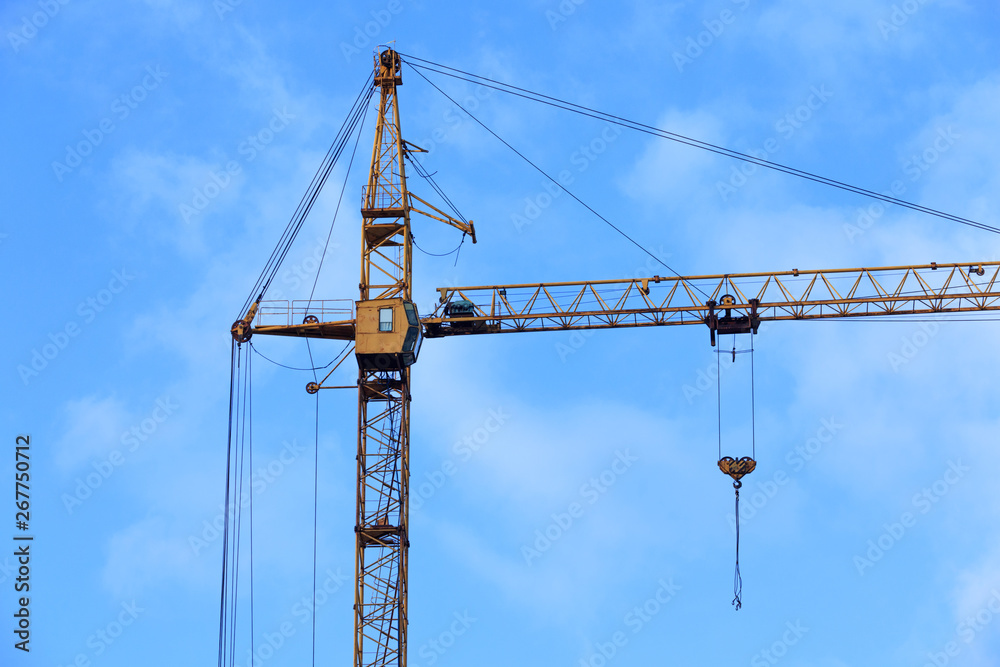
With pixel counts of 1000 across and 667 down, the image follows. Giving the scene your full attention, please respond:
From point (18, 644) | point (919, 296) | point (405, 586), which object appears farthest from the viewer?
point (919, 296)

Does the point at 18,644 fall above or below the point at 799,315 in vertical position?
below

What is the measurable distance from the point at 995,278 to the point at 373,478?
30.5 m

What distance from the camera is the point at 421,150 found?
281 feet

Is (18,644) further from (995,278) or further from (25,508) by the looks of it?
(995,278)

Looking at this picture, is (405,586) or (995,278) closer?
(405,586)

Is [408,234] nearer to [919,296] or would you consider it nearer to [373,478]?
[373,478]

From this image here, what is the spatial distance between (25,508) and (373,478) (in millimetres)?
15070

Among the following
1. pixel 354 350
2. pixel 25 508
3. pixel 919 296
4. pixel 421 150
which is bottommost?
pixel 25 508

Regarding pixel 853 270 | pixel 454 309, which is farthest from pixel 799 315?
pixel 454 309

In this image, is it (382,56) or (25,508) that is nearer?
(25,508)

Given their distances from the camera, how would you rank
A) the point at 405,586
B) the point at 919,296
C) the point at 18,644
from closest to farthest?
1. the point at 18,644
2. the point at 405,586
3. the point at 919,296

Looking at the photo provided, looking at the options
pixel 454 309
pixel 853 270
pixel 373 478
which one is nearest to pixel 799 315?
pixel 853 270

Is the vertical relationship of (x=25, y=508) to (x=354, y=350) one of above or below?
below

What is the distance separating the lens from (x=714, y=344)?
8275 centimetres
